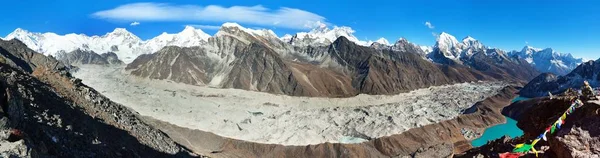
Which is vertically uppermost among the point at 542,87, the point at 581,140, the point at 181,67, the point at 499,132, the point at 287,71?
the point at 181,67

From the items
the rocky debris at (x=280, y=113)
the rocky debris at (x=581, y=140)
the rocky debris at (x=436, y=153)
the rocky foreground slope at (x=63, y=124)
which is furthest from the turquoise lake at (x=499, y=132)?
the rocky debris at (x=581, y=140)

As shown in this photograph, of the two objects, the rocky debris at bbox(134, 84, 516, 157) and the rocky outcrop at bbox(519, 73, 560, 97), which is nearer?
the rocky debris at bbox(134, 84, 516, 157)

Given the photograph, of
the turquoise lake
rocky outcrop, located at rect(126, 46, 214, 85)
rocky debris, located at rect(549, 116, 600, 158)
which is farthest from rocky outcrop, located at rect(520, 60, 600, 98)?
rocky debris, located at rect(549, 116, 600, 158)

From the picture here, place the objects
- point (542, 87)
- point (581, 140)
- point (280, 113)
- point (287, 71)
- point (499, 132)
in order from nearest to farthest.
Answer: point (581, 140) → point (499, 132) → point (280, 113) → point (287, 71) → point (542, 87)

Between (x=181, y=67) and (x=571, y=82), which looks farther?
(x=181, y=67)

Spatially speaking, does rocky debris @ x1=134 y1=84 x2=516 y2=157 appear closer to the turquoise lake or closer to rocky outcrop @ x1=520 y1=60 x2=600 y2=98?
the turquoise lake

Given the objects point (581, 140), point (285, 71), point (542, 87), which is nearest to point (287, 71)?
point (285, 71)

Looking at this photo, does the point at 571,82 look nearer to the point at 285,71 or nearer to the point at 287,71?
the point at 287,71

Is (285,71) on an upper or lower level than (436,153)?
upper
